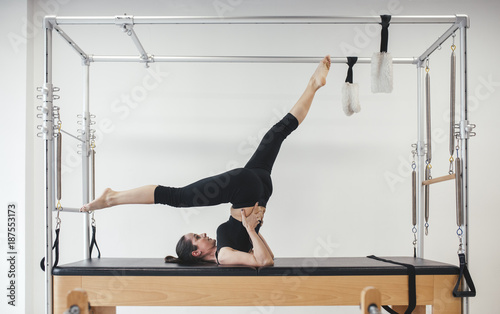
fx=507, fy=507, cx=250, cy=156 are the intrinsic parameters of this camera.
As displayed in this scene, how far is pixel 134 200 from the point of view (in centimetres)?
310

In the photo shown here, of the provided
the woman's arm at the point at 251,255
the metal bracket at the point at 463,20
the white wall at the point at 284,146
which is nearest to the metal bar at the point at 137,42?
the white wall at the point at 284,146

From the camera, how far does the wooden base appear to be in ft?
8.83

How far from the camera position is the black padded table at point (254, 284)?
8.84 feet

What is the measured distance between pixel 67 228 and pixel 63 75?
1.34 meters

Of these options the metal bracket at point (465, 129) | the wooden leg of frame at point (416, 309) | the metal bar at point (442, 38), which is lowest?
the wooden leg of frame at point (416, 309)

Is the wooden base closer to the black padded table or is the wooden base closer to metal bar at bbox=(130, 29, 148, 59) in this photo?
the black padded table

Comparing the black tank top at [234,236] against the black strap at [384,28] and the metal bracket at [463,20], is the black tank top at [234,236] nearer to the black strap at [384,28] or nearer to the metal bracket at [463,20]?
the black strap at [384,28]

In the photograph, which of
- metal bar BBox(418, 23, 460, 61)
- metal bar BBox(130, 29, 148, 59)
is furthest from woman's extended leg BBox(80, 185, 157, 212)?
metal bar BBox(418, 23, 460, 61)

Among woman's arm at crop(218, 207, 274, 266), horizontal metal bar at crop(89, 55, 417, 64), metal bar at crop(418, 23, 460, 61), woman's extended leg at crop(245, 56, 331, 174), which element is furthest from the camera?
horizontal metal bar at crop(89, 55, 417, 64)

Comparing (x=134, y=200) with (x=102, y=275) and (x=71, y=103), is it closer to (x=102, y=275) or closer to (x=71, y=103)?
(x=102, y=275)

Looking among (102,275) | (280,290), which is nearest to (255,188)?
(280,290)

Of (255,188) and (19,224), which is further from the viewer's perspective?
(19,224)

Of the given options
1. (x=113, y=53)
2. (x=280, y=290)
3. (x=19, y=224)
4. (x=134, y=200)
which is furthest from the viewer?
(x=113, y=53)

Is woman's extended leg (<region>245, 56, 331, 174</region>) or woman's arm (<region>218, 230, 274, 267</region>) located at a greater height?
woman's extended leg (<region>245, 56, 331, 174</region>)
